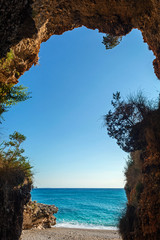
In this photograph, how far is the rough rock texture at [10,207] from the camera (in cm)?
585

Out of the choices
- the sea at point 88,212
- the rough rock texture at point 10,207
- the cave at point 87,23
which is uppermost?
the cave at point 87,23

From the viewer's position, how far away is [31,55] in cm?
981

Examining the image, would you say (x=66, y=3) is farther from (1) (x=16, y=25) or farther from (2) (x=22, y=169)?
(2) (x=22, y=169)

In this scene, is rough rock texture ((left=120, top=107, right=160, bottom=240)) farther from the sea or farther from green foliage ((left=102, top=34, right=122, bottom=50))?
green foliage ((left=102, top=34, right=122, bottom=50))

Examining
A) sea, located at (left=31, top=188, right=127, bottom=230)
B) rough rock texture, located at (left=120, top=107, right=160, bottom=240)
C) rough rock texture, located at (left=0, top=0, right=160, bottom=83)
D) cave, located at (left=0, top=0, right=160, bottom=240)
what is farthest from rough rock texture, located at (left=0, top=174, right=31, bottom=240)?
rough rock texture, located at (left=0, top=0, right=160, bottom=83)

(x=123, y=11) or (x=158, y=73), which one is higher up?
(x=123, y=11)

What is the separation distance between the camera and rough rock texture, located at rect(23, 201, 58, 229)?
1567 cm

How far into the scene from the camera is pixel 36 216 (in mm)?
16578

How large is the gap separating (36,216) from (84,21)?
19558 mm

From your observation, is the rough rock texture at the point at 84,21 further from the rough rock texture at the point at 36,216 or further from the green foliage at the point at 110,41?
the rough rock texture at the point at 36,216

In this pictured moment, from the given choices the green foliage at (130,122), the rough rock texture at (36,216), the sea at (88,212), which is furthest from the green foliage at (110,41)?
the rough rock texture at (36,216)

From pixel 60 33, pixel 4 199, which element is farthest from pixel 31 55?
pixel 4 199

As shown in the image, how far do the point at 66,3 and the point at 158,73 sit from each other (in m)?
7.91

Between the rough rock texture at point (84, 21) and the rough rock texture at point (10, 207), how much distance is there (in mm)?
4947
